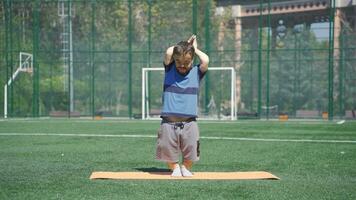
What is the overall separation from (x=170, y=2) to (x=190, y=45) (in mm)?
25028

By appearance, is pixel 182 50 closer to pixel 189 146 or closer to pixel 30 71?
pixel 189 146

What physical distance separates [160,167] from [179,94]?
4.11ft

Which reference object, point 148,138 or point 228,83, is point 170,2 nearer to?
point 228,83

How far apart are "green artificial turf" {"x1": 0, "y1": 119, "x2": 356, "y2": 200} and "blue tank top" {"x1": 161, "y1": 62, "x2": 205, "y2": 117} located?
2.99ft

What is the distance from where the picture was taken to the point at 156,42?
30.1 metres

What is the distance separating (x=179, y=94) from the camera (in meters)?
7.62

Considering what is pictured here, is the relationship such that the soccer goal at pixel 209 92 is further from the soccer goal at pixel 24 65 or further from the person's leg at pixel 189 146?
the person's leg at pixel 189 146

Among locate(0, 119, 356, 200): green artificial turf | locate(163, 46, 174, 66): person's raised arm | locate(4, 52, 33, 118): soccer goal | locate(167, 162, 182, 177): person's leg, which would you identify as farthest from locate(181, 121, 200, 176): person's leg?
locate(4, 52, 33, 118): soccer goal

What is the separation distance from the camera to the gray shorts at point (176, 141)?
24.8 ft

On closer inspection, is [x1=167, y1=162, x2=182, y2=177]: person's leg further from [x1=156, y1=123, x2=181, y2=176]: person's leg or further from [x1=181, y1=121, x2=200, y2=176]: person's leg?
[x1=181, y1=121, x2=200, y2=176]: person's leg

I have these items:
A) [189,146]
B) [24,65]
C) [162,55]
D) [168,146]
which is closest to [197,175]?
[189,146]

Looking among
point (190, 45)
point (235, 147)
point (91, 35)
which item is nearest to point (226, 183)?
point (190, 45)

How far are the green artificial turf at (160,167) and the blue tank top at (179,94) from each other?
912mm

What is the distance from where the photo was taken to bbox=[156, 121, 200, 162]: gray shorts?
756 cm
